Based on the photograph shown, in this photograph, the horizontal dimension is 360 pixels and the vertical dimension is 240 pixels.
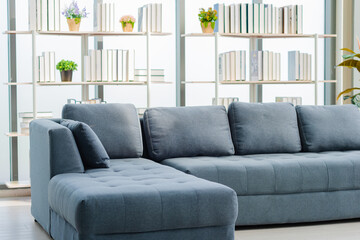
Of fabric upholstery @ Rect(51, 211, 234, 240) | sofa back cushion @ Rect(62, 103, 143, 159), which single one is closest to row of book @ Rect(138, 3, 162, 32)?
sofa back cushion @ Rect(62, 103, 143, 159)

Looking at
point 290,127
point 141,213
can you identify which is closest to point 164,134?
point 290,127

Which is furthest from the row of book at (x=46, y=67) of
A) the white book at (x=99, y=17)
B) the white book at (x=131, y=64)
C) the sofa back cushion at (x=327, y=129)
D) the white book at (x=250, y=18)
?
the sofa back cushion at (x=327, y=129)

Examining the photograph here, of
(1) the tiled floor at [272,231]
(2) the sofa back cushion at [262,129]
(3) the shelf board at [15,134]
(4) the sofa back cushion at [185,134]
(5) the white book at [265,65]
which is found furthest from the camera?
(5) the white book at [265,65]

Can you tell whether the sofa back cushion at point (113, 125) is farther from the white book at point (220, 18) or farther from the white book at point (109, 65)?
the white book at point (220, 18)

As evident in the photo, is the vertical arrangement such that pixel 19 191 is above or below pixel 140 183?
below

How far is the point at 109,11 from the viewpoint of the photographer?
568 centimetres

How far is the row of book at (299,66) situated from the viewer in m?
6.37

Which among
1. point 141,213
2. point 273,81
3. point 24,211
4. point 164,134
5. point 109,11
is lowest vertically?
point 24,211

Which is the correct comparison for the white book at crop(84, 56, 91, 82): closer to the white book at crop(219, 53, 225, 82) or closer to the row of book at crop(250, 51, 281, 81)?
the white book at crop(219, 53, 225, 82)

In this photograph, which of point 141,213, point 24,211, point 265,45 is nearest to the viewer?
point 141,213

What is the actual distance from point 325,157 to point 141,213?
1882 millimetres

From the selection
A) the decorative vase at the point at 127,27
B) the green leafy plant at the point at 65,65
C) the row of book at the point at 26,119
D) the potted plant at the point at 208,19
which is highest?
the potted plant at the point at 208,19

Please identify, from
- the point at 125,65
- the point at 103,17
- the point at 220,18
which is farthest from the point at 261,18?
the point at 103,17

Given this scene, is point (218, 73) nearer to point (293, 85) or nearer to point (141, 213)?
point (293, 85)
